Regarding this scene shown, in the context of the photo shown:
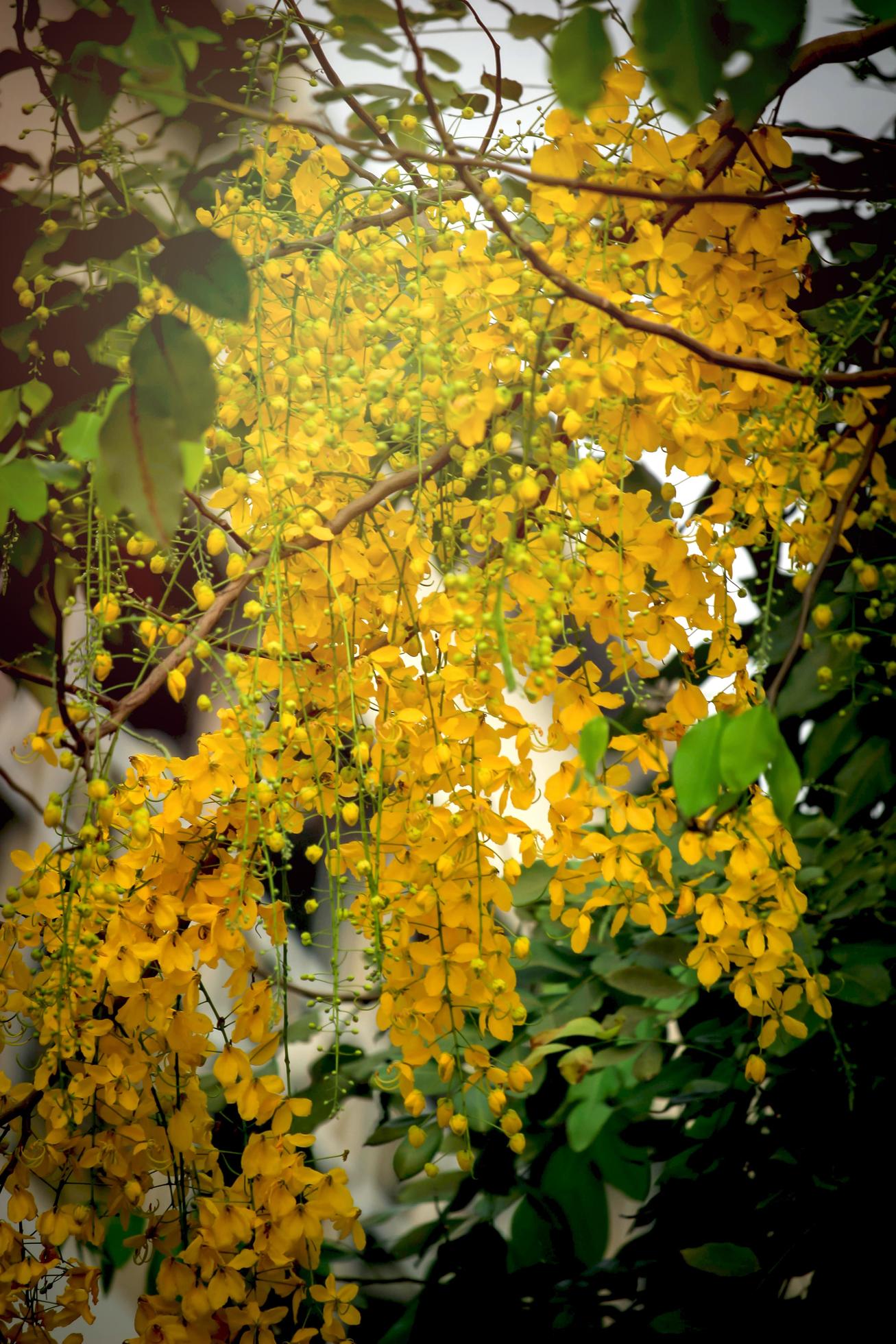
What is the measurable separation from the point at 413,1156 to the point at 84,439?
570 millimetres

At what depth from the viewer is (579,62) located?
41cm

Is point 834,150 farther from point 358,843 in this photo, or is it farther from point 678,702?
point 358,843

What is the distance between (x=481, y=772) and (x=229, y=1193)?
0.90ft

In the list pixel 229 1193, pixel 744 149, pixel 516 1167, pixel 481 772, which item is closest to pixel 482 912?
pixel 481 772

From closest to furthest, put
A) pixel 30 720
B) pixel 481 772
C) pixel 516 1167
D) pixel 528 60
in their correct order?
pixel 481 772
pixel 528 60
pixel 516 1167
pixel 30 720

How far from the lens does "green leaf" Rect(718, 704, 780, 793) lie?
0.40 m

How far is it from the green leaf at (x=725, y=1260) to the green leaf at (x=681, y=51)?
24.0 inches

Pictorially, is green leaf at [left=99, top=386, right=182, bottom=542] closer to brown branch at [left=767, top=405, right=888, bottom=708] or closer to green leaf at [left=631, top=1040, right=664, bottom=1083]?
brown branch at [left=767, top=405, right=888, bottom=708]

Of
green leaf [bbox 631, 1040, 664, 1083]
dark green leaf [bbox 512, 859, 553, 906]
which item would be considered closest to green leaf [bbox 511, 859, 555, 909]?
dark green leaf [bbox 512, 859, 553, 906]

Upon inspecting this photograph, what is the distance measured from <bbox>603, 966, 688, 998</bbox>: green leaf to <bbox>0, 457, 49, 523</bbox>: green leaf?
1.64ft

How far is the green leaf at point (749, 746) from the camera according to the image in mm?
398

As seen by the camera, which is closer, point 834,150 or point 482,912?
point 482,912

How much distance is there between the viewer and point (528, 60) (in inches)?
25.5

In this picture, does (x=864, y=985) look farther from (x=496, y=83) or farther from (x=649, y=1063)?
(x=496, y=83)
